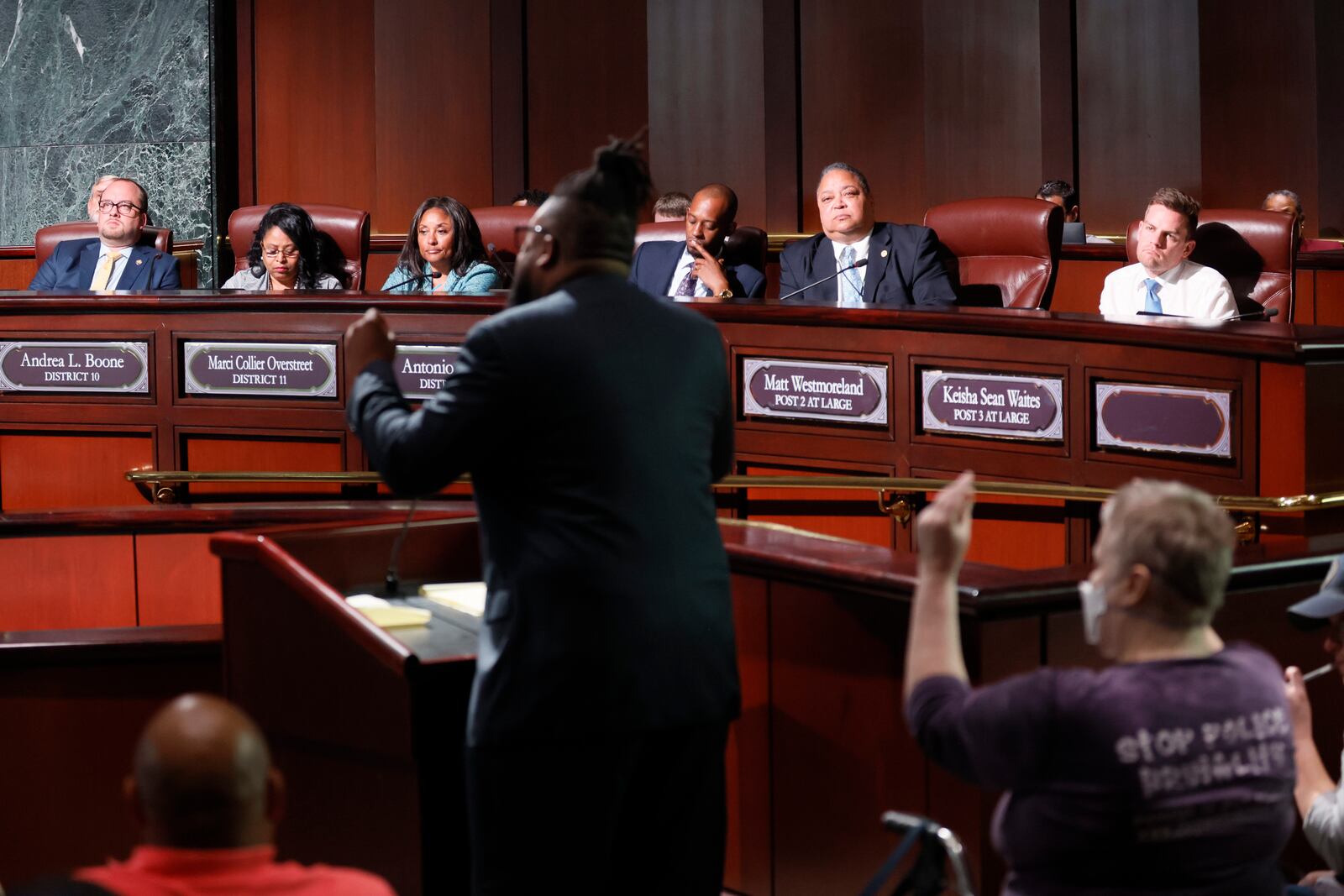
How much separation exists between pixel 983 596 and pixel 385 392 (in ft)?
2.75

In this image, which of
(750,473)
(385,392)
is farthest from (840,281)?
(385,392)

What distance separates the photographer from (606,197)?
1936 mm

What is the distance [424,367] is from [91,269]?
6.68 feet

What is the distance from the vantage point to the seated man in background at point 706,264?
212 inches

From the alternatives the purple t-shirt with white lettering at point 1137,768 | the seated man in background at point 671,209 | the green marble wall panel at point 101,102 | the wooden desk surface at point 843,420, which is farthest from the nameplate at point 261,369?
the purple t-shirt with white lettering at point 1137,768

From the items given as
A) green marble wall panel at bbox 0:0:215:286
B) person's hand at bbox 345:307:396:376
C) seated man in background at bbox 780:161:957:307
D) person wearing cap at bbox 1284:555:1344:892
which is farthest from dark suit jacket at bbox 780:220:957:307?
green marble wall panel at bbox 0:0:215:286

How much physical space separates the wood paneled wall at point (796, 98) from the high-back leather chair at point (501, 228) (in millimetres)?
2390

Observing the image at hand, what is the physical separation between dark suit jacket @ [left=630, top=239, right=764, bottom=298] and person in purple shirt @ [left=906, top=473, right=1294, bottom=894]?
12.9ft

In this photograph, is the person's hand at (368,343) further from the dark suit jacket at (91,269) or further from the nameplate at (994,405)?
the dark suit jacket at (91,269)

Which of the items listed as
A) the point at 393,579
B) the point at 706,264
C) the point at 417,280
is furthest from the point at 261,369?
the point at 393,579

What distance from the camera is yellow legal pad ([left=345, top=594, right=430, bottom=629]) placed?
2.43m

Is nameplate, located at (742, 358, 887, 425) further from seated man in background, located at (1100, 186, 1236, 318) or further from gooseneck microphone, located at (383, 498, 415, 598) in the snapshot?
gooseneck microphone, located at (383, 498, 415, 598)

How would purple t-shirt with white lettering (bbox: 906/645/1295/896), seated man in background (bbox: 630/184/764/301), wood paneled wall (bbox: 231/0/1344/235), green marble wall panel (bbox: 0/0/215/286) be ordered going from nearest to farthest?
purple t-shirt with white lettering (bbox: 906/645/1295/896)
seated man in background (bbox: 630/184/764/301)
wood paneled wall (bbox: 231/0/1344/235)
green marble wall panel (bbox: 0/0/215/286)

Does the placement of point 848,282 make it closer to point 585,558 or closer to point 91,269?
point 91,269
